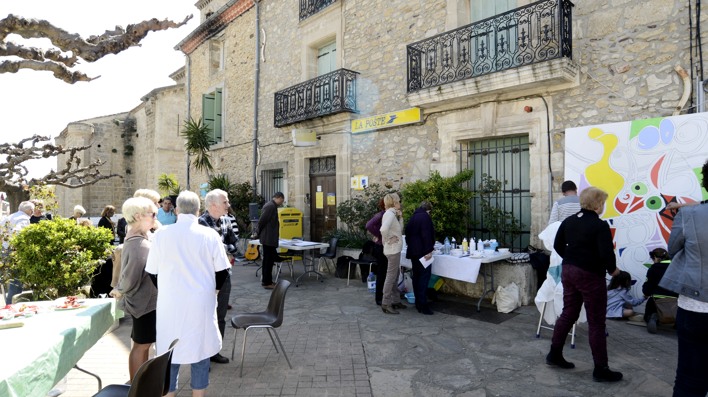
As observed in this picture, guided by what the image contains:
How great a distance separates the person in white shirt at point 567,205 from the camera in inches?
205

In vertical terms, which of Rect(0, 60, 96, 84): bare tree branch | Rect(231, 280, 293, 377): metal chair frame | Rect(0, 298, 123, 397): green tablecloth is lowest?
Rect(231, 280, 293, 377): metal chair frame

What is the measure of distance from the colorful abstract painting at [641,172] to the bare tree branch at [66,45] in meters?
5.36

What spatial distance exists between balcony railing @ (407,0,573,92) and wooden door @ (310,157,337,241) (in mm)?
3366

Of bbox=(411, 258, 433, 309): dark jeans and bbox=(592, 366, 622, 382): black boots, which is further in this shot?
bbox=(411, 258, 433, 309): dark jeans

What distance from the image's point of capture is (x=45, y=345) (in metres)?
2.34

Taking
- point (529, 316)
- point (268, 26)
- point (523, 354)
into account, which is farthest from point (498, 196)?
point (268, 26)

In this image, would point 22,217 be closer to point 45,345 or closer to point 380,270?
point 45,345

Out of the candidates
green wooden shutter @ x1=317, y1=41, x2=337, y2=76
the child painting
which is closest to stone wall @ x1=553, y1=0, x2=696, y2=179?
the child painting

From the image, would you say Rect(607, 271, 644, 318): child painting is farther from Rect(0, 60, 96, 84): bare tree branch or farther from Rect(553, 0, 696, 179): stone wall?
Rect(0, 60, 96, 84): bare tree branch

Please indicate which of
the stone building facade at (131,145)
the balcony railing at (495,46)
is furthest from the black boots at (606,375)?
the stone building facade at (131,145)

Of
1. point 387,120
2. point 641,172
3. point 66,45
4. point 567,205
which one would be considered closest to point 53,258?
point 66,45

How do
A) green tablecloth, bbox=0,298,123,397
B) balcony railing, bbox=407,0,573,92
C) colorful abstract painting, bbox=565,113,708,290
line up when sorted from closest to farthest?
green tablecloth, bbox=0,298,123,397, colorful abstract painting, bbox=565,113,708,290, balcony railing, bbox=407,0,573,92

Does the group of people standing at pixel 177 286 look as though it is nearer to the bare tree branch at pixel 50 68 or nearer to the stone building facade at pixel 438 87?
the bare tree branch at pixel 50 68

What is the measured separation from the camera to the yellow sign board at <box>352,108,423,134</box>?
811cm
